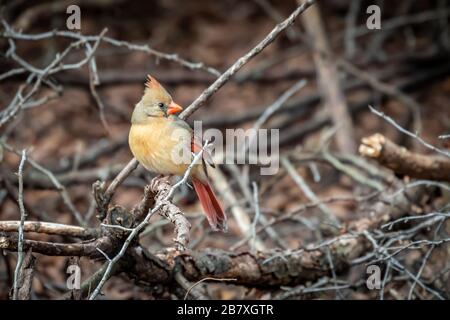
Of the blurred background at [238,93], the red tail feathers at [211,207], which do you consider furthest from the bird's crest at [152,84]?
the blurred background at [238,93]

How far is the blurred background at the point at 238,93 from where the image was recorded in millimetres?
5348

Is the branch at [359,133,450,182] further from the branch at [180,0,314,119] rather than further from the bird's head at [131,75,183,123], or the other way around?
the bird's head at [131,75,183,123]

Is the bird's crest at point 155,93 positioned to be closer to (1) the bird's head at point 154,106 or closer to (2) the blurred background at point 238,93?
(1) the bird's head at point 154,106

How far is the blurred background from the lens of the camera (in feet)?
17.5

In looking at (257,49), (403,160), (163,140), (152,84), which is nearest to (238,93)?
(403,160)

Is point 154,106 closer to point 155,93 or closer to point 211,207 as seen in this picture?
point 155,93

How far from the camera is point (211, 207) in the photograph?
3.51 m

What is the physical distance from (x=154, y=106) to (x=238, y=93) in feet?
12.7

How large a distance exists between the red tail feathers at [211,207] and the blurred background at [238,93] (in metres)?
1.07

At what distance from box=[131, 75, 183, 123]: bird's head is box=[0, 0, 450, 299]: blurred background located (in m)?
1.38

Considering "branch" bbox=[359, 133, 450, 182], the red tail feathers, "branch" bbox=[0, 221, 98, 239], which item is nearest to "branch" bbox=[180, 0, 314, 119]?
the red tail feathers
